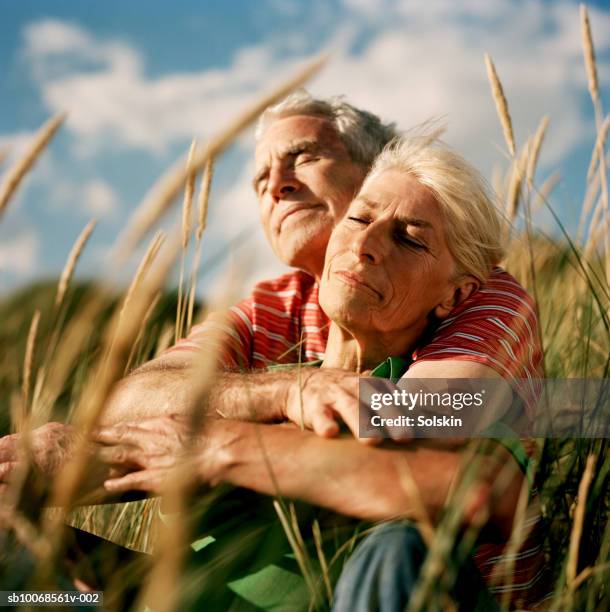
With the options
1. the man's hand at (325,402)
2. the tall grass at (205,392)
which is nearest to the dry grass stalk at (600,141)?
the tall grass at (205,392)

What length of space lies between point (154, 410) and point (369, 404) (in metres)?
0.72

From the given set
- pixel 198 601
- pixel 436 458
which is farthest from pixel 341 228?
pixel 198 601

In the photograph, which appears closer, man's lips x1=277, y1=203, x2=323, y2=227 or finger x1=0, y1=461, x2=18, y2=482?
finger x1=0, y1=461, x2=18, y2=482

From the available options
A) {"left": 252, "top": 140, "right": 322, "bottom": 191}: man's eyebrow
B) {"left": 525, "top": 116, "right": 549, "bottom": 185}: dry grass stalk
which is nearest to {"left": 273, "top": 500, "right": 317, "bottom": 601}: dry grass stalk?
{"left": 525, "top": 116, "right": 549, "bottom": 185}: dry grass stalk

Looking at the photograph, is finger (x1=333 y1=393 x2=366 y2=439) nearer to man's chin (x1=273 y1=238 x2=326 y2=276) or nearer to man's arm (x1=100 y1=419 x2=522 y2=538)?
man's arm (x1=100 y1=419 x2=522 y2=538)

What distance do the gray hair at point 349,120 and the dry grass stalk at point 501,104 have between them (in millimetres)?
875

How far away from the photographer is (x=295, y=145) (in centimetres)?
282

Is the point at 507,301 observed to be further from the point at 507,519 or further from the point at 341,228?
the point at 507,519

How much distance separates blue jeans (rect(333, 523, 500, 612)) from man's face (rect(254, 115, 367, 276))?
1.60 m

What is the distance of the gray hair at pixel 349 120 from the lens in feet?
9.29

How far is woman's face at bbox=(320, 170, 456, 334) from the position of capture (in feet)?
6.13

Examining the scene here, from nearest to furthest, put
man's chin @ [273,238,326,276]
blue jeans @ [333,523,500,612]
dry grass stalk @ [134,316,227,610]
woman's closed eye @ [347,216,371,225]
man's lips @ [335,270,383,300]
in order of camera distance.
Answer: dry grass stalk @ [134,316,227,610]
blue jeans @ [333,523,500,612]
man's lips @ [335,270,383,300]
woman's closed eye @ [347,216,371,225]
man's chin @ [273,238,326,276]

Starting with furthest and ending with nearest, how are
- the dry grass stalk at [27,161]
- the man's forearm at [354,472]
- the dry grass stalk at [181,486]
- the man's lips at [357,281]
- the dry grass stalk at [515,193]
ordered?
1. the dry grass stalk at [515,193]
2. the man's lips at [357,281]
3. the man's forearm at [354,472]
4. the dry grass stalk at [27,161]
5. the dry grass stalk at [181,486]

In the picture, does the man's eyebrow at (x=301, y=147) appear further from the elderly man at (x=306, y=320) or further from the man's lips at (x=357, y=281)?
the man's lips at (x=357, y=281)
